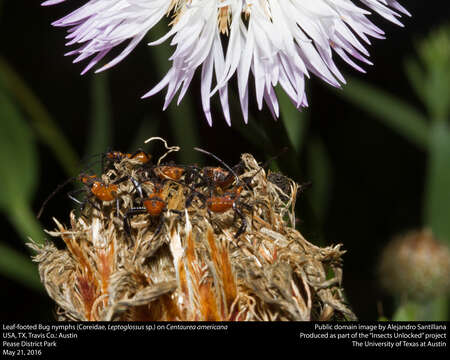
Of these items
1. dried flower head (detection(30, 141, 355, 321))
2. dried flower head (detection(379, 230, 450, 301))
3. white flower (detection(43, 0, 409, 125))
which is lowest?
dried flower head (detection(379, 230, 450, 301))

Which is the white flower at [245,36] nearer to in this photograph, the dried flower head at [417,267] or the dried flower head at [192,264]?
the dried flower head at [192,264]

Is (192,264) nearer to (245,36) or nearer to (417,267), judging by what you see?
(245,36)

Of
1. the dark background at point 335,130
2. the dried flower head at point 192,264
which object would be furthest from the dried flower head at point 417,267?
the dried flower head at point 192,264

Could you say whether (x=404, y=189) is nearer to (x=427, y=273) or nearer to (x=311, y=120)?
(x=311, y=120)

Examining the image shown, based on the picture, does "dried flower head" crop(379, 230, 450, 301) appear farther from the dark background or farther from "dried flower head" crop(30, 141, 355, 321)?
"dried flower head" crop(30, 141, 355, 321)

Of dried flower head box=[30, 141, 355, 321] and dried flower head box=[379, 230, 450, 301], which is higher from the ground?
dried flower head box=[30, 141, 355, 321]

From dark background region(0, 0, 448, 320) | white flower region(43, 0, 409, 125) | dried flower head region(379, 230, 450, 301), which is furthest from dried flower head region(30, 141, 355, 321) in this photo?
dark background region(0, 0, 448, 320)

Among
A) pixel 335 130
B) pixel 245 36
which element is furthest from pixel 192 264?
pixel 335 130
